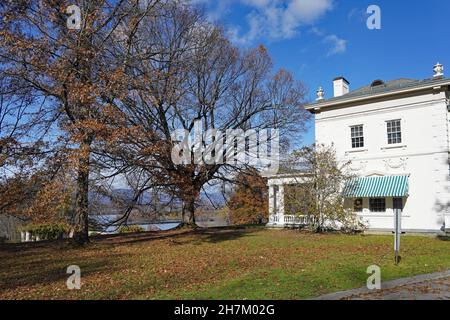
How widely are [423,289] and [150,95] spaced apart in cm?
1425

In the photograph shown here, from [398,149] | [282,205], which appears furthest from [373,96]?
[282,205]

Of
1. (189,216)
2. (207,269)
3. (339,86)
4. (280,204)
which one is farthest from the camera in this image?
(189,216)

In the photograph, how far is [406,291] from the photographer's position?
7.45m

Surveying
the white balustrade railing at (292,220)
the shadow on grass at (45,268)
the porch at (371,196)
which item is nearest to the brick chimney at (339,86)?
the porch at (371,196)

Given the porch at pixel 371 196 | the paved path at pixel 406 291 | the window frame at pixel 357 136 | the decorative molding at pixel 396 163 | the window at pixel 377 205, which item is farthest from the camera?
the window frame at pixel 357 136

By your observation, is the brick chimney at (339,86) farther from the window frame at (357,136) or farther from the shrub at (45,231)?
the shrub at (45,231)

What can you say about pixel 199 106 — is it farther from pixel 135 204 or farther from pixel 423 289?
pixel 423 289

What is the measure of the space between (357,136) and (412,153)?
3515 mm

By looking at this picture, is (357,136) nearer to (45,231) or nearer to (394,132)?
(394,132)

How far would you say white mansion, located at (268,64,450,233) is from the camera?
20.8 meters

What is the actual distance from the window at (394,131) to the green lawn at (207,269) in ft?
26.5

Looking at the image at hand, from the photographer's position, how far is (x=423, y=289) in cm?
759

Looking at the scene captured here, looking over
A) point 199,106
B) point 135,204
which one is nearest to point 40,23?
point 135,204

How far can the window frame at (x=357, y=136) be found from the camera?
2372cm
